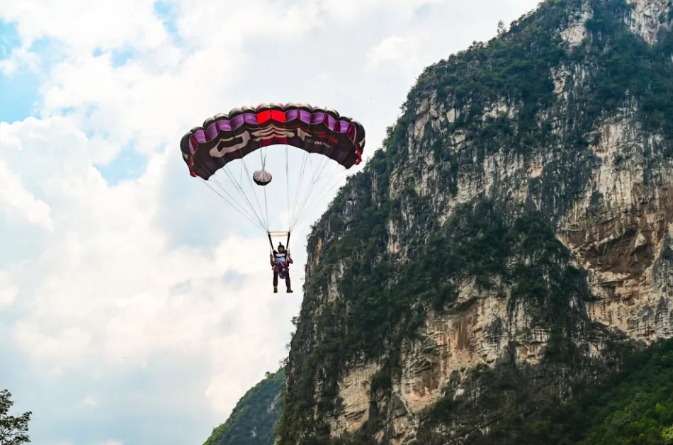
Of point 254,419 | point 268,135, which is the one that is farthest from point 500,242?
point 254,419

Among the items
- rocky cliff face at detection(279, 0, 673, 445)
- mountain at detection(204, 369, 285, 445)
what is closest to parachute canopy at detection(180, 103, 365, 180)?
rocky cliff face at detection(279, 0, 673, 445)

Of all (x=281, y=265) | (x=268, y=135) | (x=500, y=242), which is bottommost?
(x=281, y=265)

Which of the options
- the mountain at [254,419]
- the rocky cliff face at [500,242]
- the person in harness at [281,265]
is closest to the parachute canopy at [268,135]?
the person in harness at [281,265]

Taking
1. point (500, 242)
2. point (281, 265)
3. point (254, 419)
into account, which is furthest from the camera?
point (254, 419)

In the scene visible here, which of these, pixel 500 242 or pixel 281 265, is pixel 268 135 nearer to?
pixel 281 265

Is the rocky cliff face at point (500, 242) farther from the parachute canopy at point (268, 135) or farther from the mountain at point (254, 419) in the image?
the mountain at point (254, 419)

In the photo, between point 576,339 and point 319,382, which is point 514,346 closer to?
point 576,339

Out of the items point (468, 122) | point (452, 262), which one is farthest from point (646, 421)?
point (468, 122)
